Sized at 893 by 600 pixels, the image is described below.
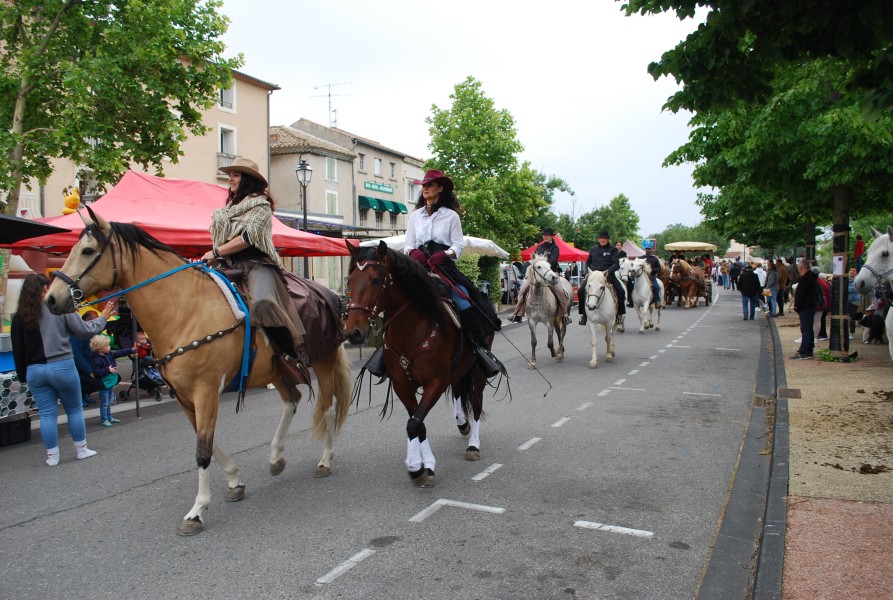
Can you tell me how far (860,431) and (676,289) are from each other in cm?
2463

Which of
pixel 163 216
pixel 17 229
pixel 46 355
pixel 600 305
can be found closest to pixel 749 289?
pixel 600 305

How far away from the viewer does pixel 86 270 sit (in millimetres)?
4609

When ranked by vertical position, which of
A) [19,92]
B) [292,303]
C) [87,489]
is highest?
[19,92]

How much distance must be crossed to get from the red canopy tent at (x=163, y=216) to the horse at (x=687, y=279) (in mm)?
21672

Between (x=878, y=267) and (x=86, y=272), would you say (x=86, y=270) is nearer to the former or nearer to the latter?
(x=86, y=272)

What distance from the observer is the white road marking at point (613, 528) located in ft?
14.9

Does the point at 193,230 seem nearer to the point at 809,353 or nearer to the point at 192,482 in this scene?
→ the point at 192,482

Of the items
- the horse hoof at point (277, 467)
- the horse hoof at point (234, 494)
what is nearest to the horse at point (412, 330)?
the horse hoof at point (277, 467)

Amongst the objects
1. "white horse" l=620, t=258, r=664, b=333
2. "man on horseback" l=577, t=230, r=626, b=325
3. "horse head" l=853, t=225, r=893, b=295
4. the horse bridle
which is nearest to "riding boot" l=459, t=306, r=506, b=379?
the horse bridle

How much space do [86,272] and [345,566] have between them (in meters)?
2.71

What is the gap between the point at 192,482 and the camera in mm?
5879

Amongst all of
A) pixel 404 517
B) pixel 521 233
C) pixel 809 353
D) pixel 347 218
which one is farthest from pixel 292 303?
pixel 347 218

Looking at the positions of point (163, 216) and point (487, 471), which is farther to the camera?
point (163, 216)

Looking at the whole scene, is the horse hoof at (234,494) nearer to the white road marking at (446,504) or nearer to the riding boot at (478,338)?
the white road marking at (446,504)
